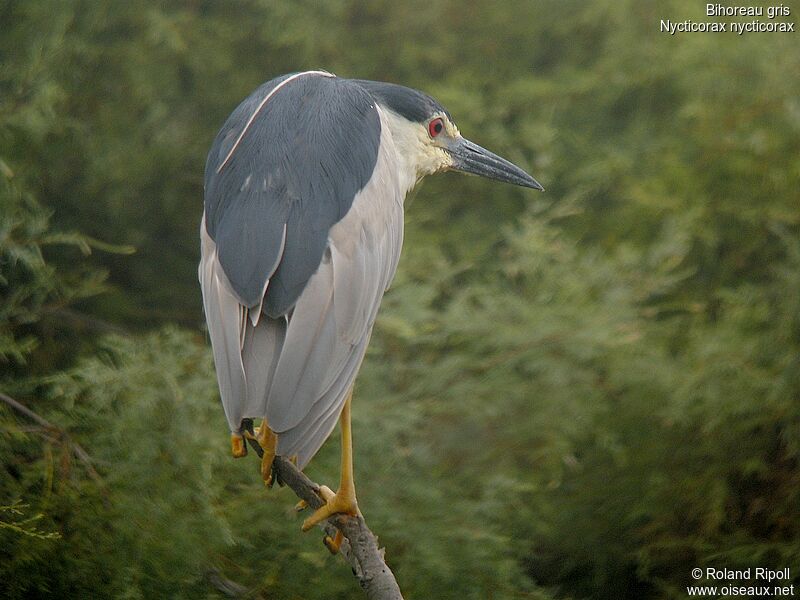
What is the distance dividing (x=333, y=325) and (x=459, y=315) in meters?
1.00

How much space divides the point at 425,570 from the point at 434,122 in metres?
1.08

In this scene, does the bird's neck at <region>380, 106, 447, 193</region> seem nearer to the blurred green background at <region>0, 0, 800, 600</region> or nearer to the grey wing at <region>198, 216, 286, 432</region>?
the blurred green background at <region>0, 0, 800, 600</region>

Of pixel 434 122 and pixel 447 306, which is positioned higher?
pixel 434 122

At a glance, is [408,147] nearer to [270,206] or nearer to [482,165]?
[482,165]

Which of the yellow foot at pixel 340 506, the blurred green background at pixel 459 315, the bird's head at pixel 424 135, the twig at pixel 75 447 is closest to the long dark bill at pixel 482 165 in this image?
the bird's head at pixel 424 135

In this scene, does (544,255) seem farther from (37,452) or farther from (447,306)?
(37,452)

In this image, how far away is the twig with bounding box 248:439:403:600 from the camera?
1.80 meters

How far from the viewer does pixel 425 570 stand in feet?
7.41

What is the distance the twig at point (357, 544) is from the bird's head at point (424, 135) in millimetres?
846

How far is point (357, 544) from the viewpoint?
1.89 metres

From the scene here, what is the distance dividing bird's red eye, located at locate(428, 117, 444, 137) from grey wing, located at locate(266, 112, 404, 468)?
30 cm

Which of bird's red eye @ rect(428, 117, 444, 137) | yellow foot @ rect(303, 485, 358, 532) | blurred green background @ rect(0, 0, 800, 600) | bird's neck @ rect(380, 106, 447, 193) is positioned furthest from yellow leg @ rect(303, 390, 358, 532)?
bird's red eye @ rect(428, 117, 444, 137)

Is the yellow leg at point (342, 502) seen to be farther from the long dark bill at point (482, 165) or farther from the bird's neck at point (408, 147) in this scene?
the long dark bill at point (482, 165)

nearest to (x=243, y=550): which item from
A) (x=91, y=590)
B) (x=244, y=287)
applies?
(x=91, y=590)
